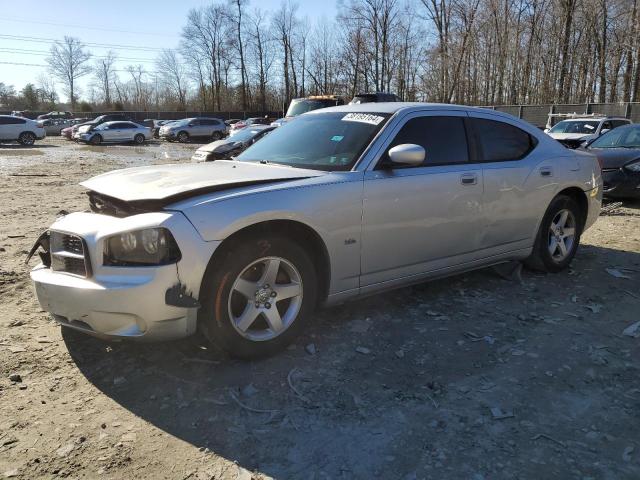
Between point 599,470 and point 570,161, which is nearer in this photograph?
point 599,470

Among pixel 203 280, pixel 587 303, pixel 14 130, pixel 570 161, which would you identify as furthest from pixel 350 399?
pixel 14 130

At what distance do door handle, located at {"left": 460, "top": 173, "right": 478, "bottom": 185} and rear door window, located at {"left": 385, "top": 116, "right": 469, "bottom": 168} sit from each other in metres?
0.14

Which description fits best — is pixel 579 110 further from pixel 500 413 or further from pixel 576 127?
pixel 500 413

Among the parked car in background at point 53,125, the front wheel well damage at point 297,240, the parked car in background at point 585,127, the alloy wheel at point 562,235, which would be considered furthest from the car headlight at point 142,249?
the parked car in background at point 53,125

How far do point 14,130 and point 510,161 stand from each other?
3189 cm

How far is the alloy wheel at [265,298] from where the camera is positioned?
128 inches

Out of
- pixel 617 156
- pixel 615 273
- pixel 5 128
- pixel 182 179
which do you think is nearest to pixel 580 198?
pixel 615 273

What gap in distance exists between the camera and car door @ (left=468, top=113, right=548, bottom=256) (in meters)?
4.49

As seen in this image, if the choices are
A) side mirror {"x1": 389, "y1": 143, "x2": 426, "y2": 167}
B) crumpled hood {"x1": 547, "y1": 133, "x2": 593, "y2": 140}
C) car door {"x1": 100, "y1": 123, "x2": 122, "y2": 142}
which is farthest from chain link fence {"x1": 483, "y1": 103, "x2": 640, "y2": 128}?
car door {"x1": 100, "y1": 123, "x2": 122, "y2": 142}

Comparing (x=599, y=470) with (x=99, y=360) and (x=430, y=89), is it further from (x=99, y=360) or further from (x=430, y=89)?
(x=430, y=89)

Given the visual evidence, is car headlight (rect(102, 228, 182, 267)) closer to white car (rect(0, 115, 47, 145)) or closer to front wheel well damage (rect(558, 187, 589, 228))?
front wheel well damage (rect(558, 187, 589, 228))

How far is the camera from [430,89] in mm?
48344

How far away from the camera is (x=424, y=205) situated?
3941mm

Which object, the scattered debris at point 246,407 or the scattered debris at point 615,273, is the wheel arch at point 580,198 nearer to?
the scattered debris at point 615,273
